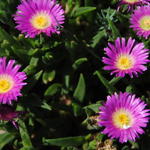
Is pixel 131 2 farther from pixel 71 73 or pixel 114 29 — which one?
pixel 71 73

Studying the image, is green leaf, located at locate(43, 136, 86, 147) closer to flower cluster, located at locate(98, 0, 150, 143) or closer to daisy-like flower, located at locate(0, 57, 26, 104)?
flower cluster, located at locate(98, 0, 150, 143)

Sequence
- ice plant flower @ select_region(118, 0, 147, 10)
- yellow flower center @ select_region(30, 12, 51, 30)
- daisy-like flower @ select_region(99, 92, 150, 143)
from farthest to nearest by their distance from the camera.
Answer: ice plant flower @ select_region(118, 0, 147, 10), yellow flower center @ select_region(30, 12, 51, 30), daisy-like flower @ select_region(99, 92, 150, 143)

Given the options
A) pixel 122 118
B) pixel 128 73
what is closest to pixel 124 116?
pixel 122 118

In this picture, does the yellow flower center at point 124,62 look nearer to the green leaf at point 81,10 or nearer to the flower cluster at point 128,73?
the flower cluster at point 128,73

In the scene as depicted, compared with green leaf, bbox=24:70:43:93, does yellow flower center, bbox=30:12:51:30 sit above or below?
above

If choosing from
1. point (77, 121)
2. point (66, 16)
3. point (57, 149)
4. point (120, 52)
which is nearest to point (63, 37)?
point (66, 16)

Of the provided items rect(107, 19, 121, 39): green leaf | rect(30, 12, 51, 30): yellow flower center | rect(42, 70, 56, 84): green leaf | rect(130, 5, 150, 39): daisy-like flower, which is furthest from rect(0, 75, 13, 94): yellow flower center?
rect(130, 5, 150, 39): daisy-like flower

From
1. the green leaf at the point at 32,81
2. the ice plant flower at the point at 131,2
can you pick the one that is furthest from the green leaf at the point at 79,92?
the ice plant flower at the point at 131,2
